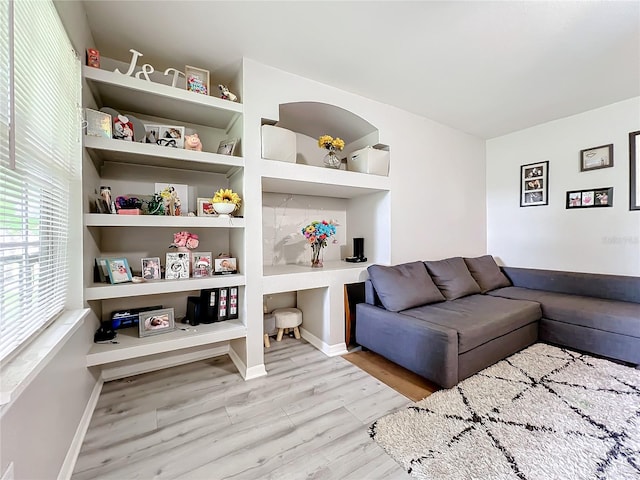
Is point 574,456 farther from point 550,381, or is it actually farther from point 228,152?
point 228,152

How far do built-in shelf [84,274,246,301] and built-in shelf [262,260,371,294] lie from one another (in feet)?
0.83

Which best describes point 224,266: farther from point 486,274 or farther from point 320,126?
point 486,274

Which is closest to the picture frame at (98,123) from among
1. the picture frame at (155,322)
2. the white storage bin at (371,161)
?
the picture frame at (155,322)

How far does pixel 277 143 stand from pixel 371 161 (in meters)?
1.00

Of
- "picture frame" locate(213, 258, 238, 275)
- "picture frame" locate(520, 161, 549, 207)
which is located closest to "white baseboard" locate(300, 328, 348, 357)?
"picture frame" locate(213, 258, 238, 275)

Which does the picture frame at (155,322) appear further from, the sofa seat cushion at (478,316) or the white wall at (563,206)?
the white wall at (563,206)

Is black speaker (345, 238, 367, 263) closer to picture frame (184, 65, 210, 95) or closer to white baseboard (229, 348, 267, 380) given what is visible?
white baseboard (229, 348, 267, 380)

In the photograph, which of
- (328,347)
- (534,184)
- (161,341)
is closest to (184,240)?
(161,341)

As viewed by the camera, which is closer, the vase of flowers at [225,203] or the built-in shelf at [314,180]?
the vase of flowers at [225,203]

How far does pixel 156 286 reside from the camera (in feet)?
5.83

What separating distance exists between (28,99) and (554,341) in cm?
403

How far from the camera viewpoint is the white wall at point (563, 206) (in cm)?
276

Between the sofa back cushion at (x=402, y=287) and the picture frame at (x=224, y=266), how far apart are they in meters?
1.25

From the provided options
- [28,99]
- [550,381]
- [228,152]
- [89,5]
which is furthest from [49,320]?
[550,381]
